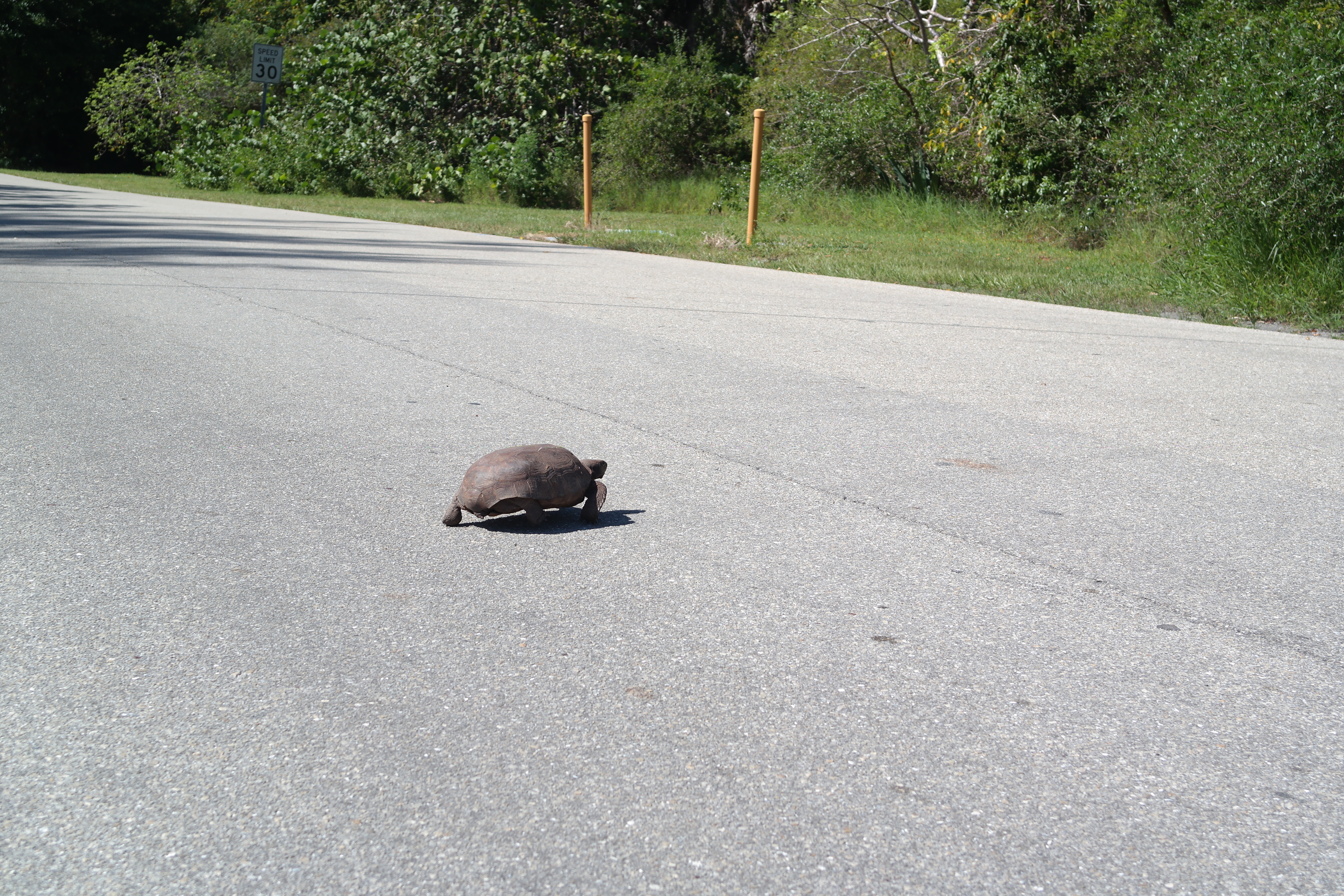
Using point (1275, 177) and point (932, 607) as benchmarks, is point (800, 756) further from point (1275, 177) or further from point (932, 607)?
point (1275, 177)

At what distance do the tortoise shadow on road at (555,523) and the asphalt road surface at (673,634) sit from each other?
20 millimetres

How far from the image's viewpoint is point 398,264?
1332cm

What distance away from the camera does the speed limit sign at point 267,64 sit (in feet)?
95.3

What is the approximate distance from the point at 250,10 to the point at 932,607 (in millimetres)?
54944

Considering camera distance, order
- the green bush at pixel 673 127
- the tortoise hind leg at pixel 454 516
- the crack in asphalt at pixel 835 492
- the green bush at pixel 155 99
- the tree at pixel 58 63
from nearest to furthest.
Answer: the crack in asphalt at pixel 835 492 → the tortoise hind leg at pixel 454 516 → the green bush at pixel 673 127 → the green bush at pixel 155 99 → the tree at pixel 58 63

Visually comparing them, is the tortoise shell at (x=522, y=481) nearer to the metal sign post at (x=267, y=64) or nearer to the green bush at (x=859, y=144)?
the green bush at (x=859, y=144)

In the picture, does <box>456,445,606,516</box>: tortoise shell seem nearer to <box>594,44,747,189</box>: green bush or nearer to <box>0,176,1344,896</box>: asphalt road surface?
<box>0,176,1344,896</box>: asphalt road surface

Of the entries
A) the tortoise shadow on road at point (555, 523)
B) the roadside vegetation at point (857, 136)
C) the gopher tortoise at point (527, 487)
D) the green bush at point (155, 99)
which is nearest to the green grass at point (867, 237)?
the roadside vegetation at point (857, 136)

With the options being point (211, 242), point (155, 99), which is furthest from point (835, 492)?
point (155, 99)

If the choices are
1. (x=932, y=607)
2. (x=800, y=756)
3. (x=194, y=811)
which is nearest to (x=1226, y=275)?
(x=932, y=607)

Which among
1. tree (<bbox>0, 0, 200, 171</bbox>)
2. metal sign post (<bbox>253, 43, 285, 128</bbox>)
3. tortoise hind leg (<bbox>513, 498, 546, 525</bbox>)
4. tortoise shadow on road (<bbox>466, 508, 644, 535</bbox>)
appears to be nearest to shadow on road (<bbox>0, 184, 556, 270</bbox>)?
metal sign post (<bbox>253, 43, 285, 128</bbox>)

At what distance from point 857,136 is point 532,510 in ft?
64.5

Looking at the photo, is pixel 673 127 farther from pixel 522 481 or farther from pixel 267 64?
pixel 522 481

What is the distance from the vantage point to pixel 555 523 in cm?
443
